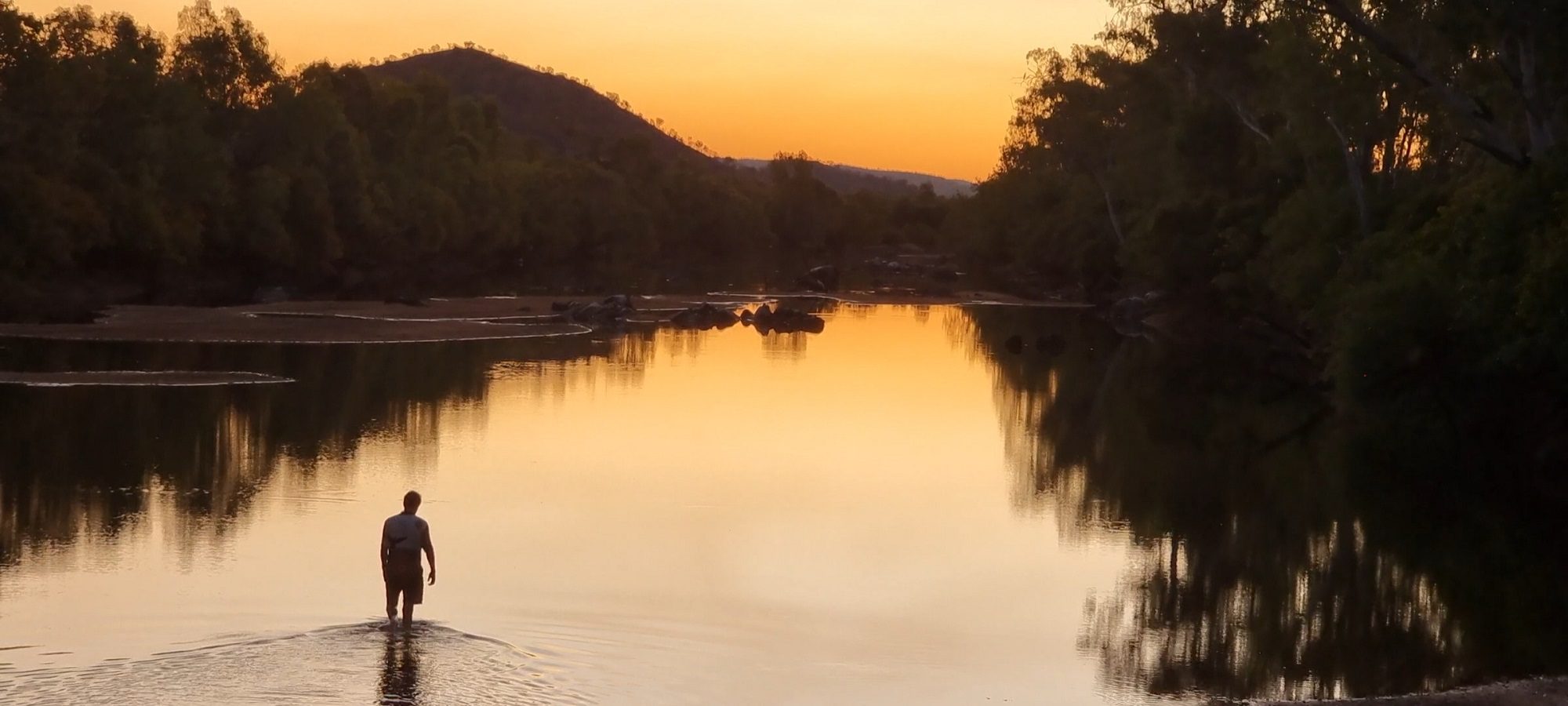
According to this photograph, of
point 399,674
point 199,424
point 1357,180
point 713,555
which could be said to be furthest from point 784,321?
point 399,674

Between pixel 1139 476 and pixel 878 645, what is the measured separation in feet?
46.9

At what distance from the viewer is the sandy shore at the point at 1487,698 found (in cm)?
1447

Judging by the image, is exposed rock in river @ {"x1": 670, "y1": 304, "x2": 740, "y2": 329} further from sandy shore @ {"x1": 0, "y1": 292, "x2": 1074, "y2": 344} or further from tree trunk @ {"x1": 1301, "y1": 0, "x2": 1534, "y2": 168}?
tree trunk @ {"x1": 1301, "y1": 0, "x2": 1534, "y2": 168}

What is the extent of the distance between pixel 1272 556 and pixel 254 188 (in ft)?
236

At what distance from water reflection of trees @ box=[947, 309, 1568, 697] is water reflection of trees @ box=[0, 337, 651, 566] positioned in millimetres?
12181

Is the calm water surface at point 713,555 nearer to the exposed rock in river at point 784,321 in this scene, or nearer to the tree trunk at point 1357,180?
the tree trunk at point 1357,180

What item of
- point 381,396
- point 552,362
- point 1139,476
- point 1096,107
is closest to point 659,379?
point 552,362

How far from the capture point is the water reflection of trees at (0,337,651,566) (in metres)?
24.9

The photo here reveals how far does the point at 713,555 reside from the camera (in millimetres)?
22688

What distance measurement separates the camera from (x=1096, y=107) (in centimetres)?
9481

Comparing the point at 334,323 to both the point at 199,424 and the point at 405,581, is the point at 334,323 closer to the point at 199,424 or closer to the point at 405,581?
the point at 199,424

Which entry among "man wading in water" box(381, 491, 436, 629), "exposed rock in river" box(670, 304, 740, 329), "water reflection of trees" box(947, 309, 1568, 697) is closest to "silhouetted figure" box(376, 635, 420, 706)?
"man wading in water" box(381, 491, 436, 629)

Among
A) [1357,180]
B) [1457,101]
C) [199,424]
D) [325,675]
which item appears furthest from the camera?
[1357,180]

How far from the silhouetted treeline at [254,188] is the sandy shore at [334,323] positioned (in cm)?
490
